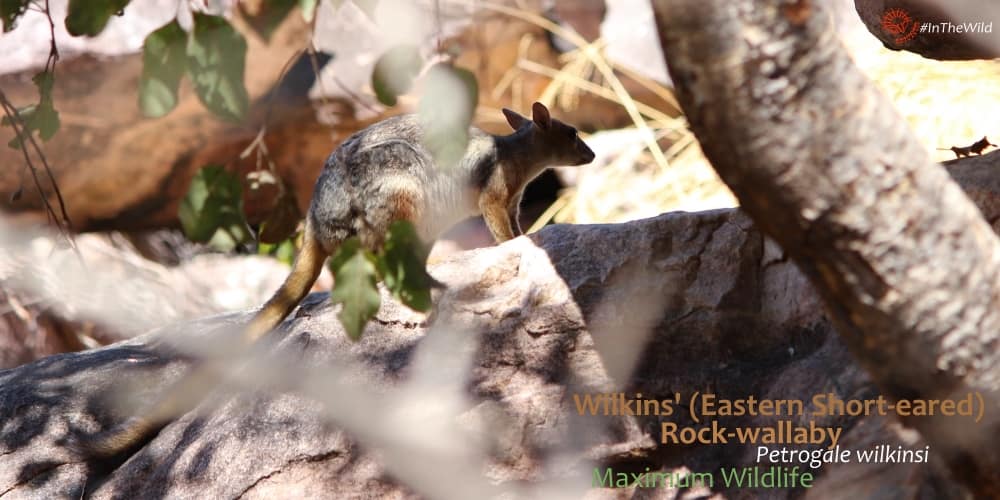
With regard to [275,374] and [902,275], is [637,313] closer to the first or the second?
[275,374]

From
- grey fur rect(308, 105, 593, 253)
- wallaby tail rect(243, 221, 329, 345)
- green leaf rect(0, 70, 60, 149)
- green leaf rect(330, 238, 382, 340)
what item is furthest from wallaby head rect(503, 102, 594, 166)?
green leaf rect(330, 238, 382, 340)

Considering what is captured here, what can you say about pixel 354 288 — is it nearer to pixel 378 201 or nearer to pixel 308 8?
pixel 308 8

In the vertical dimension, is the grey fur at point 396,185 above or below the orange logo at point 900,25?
below

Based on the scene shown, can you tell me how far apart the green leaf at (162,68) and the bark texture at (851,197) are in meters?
0.83

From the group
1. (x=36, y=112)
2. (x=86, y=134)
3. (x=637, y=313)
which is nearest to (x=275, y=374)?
(x=637, y=313)

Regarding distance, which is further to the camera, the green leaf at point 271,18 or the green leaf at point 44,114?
the green leaf at point 44,114

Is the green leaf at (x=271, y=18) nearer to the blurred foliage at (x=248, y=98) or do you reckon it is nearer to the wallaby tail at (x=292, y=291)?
the blurred foliage at (x=248, y=98)

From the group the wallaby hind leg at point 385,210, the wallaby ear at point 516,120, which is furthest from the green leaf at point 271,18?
the wallaby ear at point 516,120

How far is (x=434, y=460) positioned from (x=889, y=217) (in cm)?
185

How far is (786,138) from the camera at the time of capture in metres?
1.90

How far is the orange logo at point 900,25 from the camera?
4.11 m

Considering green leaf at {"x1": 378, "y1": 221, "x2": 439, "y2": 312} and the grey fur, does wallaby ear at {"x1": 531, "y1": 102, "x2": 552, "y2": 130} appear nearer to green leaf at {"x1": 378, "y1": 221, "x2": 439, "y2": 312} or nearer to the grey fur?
the grey fur

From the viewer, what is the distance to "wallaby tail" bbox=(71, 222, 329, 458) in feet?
12.5

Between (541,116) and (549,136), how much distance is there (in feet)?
0.54
